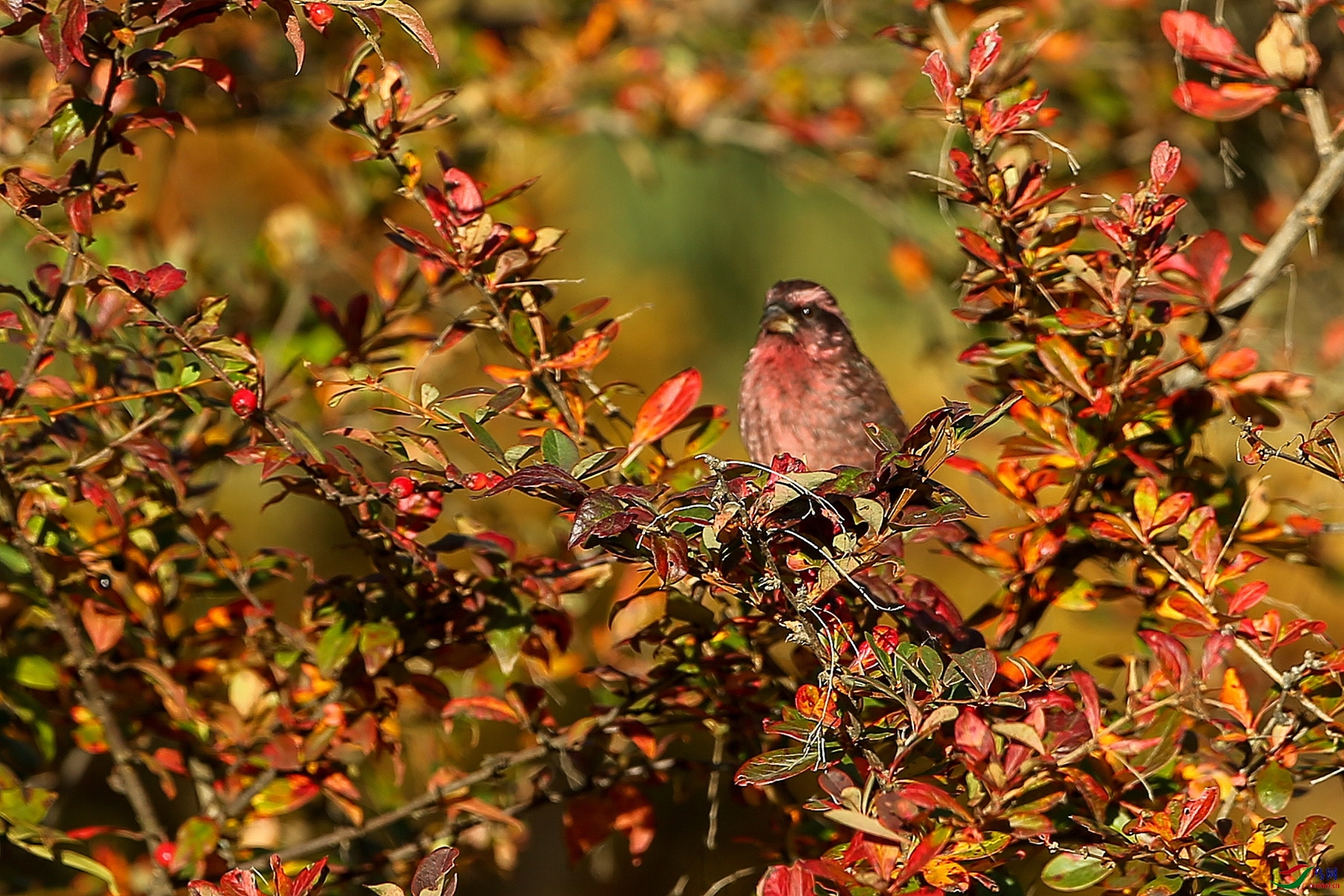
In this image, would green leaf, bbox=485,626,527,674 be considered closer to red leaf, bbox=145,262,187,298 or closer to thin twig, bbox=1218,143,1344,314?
red leaf, bbox=145,262,187,298

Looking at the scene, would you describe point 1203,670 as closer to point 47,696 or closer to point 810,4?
point 47,696

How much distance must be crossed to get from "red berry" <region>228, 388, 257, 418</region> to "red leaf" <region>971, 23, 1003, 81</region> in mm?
1268

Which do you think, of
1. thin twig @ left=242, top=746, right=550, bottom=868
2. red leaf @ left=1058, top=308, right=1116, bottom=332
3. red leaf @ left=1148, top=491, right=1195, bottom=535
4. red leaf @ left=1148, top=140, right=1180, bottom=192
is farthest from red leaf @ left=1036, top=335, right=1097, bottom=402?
thin twig @ left=242, top=746, right=550, bottom=868

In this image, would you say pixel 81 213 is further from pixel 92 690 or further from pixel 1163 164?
pixel 1163 164

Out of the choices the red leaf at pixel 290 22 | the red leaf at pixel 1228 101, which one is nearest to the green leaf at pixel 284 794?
the red leaf at pixel 290 22

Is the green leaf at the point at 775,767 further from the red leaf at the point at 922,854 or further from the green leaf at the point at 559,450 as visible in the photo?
the green leaf at the point at 559,450

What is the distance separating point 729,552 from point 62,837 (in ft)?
4.40

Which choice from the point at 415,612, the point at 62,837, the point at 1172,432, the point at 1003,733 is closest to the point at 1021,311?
the point at 1172,432

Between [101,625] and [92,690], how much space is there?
0.50 ft

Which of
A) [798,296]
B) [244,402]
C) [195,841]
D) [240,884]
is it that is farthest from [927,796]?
[798,296]

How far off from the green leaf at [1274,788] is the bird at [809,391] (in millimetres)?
1368

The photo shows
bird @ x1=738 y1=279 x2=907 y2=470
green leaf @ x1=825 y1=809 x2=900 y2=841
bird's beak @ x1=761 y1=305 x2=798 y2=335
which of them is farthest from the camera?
bird's beak @ x1=761 y1=305 x2=798 y2=335

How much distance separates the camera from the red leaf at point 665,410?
238cm

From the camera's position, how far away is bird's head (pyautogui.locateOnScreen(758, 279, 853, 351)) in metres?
3.62
